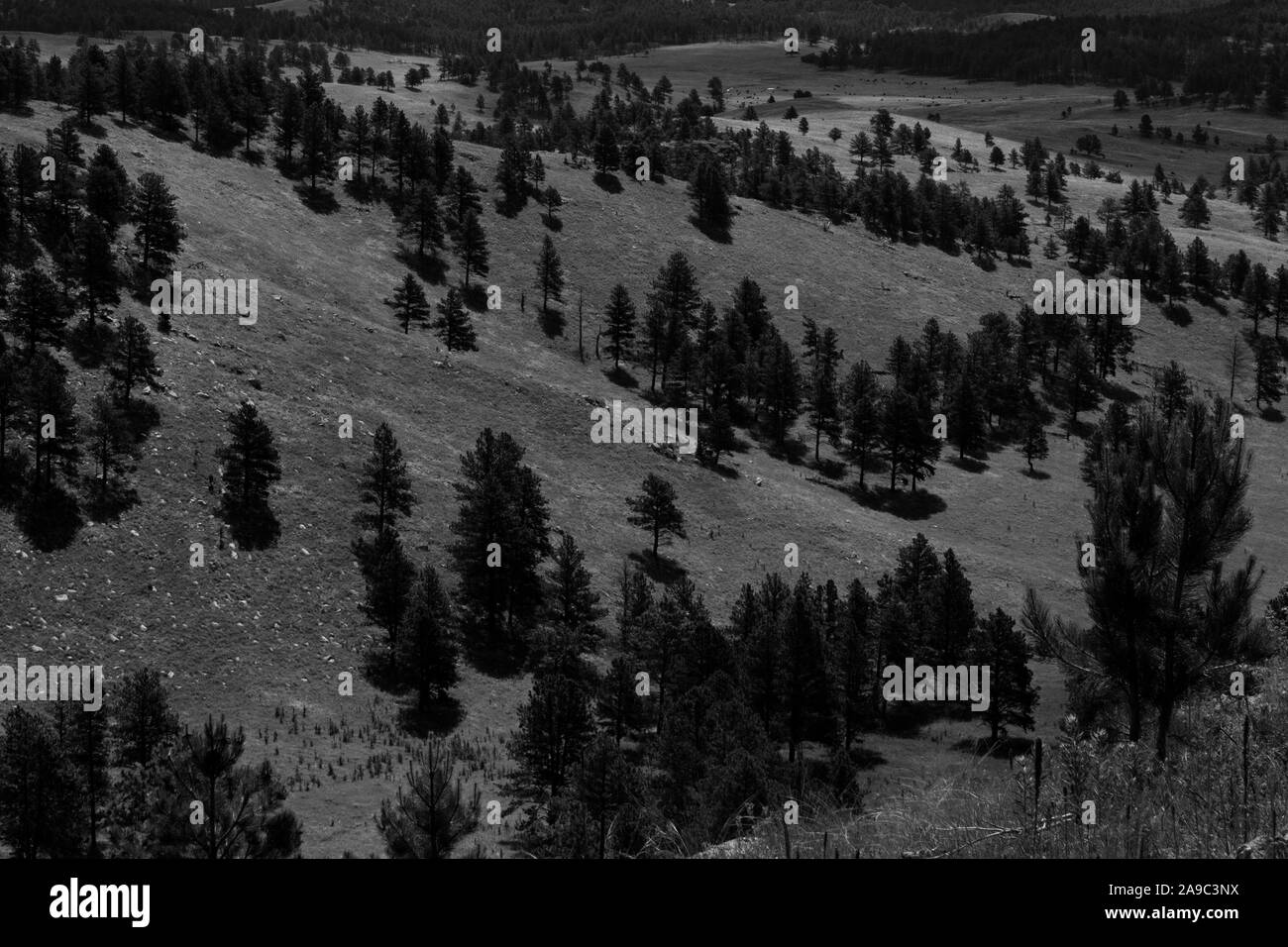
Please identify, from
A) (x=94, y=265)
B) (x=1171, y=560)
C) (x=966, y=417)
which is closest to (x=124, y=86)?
(x=94, y=265)

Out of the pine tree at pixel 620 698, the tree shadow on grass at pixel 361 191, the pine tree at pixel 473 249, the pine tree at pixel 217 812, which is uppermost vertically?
the tree shadow on grass at pixel 361 191

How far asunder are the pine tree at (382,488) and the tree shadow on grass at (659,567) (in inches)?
732

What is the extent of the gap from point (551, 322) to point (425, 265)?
18818mm

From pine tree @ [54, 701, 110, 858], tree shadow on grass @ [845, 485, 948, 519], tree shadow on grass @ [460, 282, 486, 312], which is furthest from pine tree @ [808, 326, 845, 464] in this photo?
pine tree @ [54, 701, 110, 858]

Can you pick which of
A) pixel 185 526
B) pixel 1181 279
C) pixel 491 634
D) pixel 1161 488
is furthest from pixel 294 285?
pixel 1181 279

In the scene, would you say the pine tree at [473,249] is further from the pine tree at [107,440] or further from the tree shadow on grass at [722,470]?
the pine tree at [107,440]

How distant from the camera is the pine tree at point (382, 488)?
78.9 metres

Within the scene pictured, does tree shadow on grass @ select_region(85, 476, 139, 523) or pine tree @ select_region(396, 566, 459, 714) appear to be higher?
tree shadow on grass @ select_region(85, 476, 139, 523)

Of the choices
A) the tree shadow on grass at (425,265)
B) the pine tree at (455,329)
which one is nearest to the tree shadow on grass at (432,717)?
the pine tree at (455,329)

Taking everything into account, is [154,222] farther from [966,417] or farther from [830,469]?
[966,417]

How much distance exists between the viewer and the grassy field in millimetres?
61844

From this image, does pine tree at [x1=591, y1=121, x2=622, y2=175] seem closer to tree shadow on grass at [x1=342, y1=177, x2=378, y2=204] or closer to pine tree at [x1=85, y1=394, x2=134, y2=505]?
tree shadow on grass at [x1=342, y1=177, x2=378, y2=204]

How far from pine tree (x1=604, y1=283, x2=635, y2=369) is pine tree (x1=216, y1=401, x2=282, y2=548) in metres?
59.9

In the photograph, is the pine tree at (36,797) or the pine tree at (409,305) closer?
the pine tree at (36,797)
